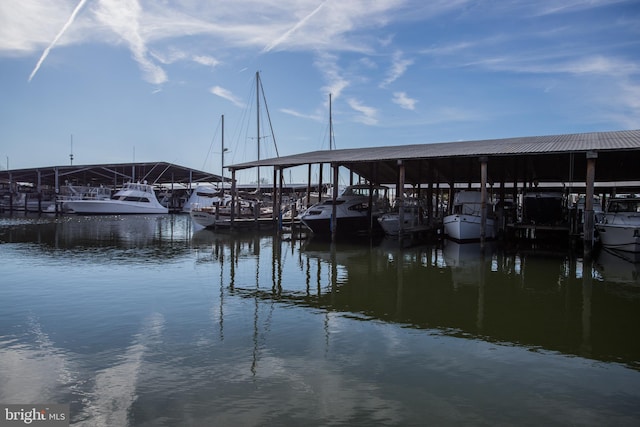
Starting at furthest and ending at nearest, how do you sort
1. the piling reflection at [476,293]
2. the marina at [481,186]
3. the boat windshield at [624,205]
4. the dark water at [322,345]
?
the boat windshield at [624,205]
the marina at [481,186]
the piling reflection at [476,293]
the dark water at [322,345]

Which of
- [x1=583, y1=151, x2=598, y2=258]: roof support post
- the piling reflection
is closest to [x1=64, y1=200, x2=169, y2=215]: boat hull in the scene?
the piling reflection

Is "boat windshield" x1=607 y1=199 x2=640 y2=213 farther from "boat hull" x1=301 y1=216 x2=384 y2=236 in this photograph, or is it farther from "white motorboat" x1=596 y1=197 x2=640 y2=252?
"boat hull" x1=301 y1=216 x2=384 y2=236

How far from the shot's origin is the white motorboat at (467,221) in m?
22.2

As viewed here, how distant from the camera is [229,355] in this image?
262 inches

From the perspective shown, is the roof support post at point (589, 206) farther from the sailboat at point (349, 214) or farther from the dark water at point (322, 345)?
the sailboat at point (349, 214)

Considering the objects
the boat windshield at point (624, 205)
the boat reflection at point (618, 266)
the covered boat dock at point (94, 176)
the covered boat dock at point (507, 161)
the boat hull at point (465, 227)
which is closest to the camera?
the boat reflection at point (618, 266)

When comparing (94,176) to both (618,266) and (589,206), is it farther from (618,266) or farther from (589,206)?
(618,266)

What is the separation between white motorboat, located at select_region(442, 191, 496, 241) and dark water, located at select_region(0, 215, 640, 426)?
783 centimetres

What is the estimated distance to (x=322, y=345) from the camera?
714cm

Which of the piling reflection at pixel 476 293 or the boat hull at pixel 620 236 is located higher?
the boat hull at pixel 620 236

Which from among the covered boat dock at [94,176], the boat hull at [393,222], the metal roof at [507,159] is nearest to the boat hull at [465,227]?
the boat hull at [393,222]

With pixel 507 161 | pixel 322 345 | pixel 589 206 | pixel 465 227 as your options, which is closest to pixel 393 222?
pixel 465 227

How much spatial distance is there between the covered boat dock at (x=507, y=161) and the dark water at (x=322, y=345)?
543 cm

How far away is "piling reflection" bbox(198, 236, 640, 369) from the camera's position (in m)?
7.88
